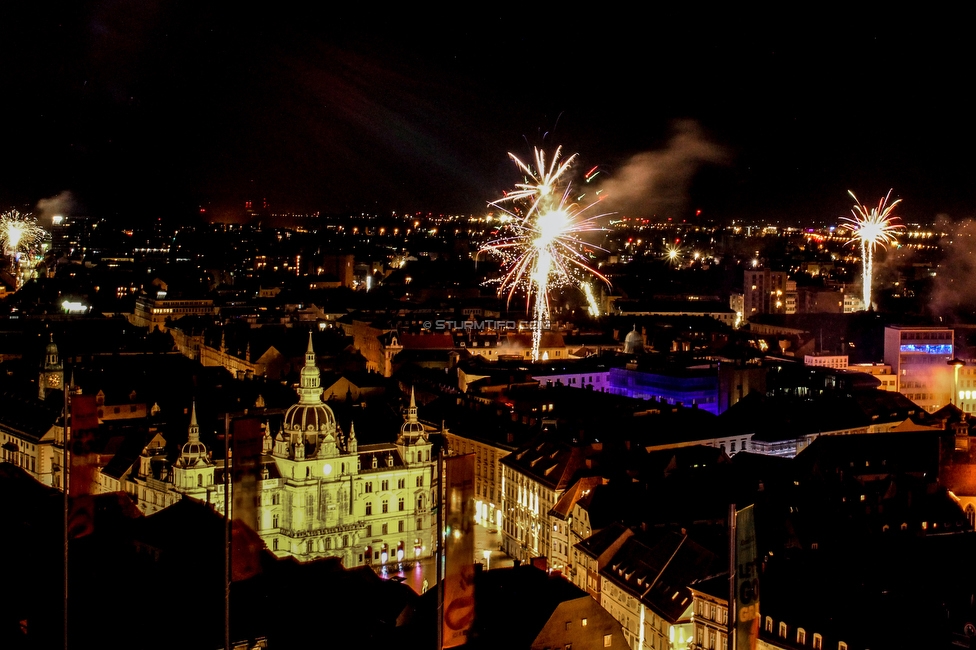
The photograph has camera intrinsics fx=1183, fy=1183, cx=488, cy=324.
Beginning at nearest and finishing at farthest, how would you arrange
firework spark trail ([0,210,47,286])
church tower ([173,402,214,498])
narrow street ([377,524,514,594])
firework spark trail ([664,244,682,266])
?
narrow street ([377,524,514,594])
church tower ([173,402,214,498])
firework spark trail ([0,210,47,286])
firework spark trail ([664,244,682,266])

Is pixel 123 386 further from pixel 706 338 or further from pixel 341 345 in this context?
pixel 706 338

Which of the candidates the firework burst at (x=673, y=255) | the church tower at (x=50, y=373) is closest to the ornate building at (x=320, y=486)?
the church tower at (x=50, y=373)

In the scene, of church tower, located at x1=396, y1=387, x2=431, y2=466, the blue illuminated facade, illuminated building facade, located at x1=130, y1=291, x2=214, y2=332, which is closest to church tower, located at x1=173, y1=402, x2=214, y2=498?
church tower, located at x1=396, y1=387, x2=431, y2=466

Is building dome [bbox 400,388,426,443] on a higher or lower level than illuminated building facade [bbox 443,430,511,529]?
higher

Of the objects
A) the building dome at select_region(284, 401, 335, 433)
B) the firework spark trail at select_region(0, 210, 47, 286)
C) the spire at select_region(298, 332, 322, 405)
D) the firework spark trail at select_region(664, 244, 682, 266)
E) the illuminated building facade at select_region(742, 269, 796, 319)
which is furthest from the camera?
the firework spark trail at select_region(664, 244, 682, 266)

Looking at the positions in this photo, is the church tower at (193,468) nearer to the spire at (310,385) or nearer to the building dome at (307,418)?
the building dome at (307,418)

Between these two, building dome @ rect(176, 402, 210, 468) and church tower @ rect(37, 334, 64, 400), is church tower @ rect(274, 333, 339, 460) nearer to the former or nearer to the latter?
building dome @ rect(176, 402, 210, 468)

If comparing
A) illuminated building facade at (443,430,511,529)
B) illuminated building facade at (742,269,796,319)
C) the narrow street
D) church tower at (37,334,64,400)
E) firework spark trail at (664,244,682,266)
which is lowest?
the narrow street

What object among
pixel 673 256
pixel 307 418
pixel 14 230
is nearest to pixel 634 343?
pixel 307 418
